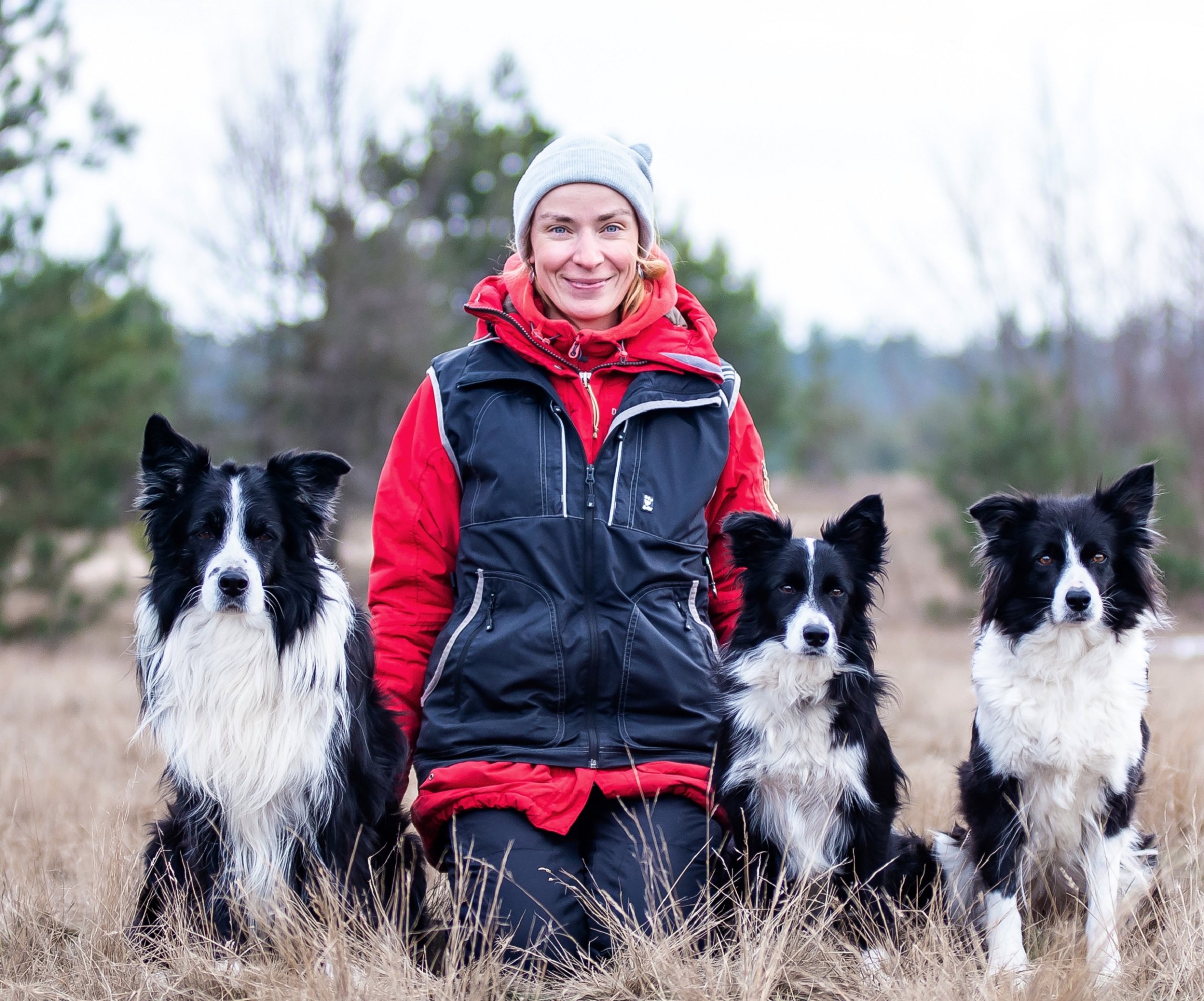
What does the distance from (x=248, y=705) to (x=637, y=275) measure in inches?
79.3

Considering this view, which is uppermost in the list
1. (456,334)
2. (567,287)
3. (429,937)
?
(456,334)

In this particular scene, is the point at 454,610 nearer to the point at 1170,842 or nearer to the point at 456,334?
the point at 1170,842

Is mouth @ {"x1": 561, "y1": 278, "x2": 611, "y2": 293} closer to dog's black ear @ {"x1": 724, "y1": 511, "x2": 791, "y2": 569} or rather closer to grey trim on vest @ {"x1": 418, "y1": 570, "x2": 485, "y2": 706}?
dog's black ear @ {"x1": 724, "y1": 511, "x2": 791, "y2": 569}

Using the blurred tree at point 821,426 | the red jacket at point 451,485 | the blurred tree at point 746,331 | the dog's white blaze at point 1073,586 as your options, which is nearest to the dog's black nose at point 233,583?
the red jacket at point 451,485

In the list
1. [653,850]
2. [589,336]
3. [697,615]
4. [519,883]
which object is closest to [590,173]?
[589,336]

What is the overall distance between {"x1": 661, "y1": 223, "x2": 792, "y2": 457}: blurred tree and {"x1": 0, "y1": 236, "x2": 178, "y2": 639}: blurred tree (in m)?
13.7

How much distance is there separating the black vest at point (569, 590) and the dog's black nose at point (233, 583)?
700 millimetres

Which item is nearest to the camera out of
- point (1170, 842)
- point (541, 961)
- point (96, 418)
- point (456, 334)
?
point (541, 961)

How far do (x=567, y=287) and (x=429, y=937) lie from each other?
Result: 89.3 inches

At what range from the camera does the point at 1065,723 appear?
11.4 feet

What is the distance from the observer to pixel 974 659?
3.76m

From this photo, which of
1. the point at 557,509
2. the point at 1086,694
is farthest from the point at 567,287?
the point at 1086,694

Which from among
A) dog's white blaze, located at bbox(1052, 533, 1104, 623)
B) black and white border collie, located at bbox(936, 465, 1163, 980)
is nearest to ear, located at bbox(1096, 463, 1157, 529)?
black and white border collie, located at bbox(936, 465, 1163, 980)

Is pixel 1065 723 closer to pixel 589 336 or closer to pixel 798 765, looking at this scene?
pixel 798 765
